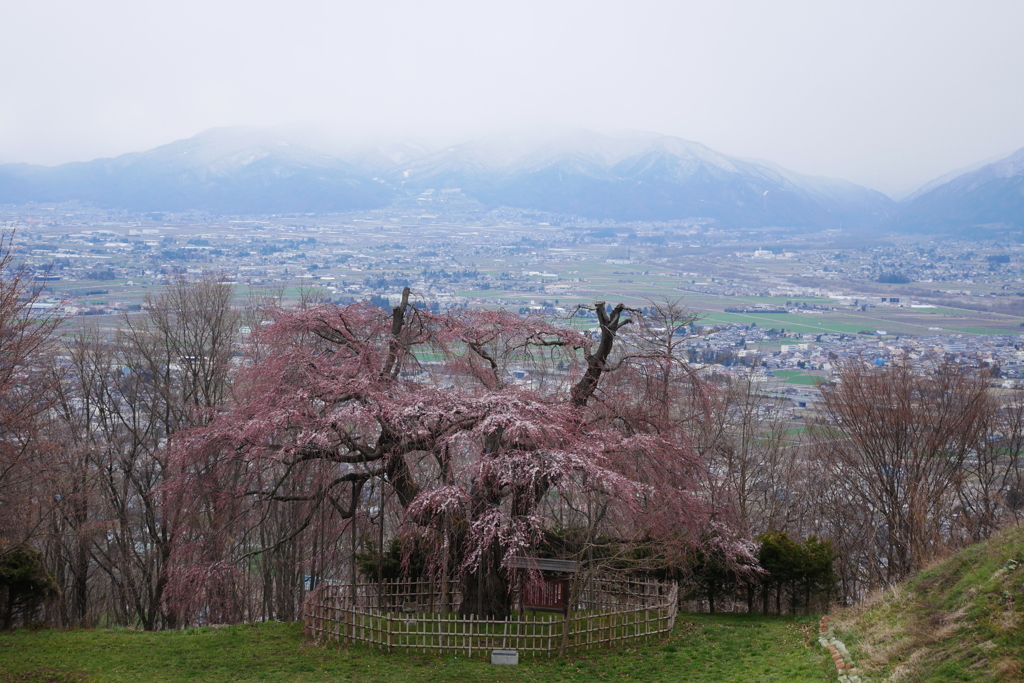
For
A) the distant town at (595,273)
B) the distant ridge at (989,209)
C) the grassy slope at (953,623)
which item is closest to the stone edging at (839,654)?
the grassy slope at (953,623)

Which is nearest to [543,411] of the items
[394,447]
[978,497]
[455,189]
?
[394,447]

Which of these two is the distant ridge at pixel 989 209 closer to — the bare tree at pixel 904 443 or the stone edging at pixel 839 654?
the bare tree at pixel 904 443

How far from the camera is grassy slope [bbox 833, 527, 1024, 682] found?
9102 millimetres

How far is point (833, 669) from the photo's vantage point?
11352 mm

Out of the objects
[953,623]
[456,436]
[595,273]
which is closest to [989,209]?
[595,273]

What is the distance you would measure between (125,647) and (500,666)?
7275 millimetres

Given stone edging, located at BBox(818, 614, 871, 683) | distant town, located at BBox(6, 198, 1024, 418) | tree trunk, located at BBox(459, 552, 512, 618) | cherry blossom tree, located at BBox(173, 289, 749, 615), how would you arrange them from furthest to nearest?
distant town, located at BBox(6, 198, 1024, 418)
tree trunk, located at BBox(459, 552, 512, 618)
cherry blossom tree, located at BBox(173, 289, 749, 615)
stone edging, located at BBox(818, 614, 871, 683)

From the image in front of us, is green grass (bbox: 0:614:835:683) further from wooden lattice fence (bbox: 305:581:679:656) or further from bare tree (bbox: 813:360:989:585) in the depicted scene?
bare tree (bbox: 813:360:989:585)

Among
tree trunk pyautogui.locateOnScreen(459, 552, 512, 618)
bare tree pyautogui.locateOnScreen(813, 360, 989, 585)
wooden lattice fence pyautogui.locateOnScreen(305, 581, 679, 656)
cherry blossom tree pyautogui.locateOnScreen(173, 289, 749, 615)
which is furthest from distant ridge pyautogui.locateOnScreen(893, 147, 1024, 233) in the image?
tree trunk pyautogui.locateOnScreen(459, 552, 512, 618)

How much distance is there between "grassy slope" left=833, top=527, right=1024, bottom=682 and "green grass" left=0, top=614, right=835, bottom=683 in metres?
0.95

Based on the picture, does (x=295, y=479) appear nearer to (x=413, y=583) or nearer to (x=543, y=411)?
(x=413, y=583)

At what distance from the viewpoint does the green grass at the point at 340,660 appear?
1195cm

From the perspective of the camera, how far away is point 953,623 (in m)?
10.6

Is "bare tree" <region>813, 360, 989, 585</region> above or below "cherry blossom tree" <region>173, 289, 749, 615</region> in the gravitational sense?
below
